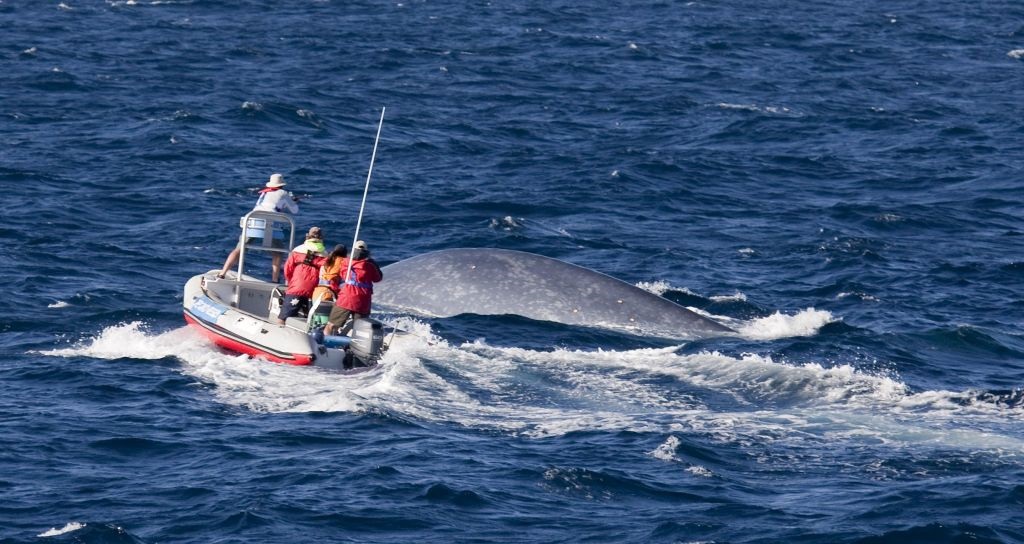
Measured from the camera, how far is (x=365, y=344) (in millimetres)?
25344

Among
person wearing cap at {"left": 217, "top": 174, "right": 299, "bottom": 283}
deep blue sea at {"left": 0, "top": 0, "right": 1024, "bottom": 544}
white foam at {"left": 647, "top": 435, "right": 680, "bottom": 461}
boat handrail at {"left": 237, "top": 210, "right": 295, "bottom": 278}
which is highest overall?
person wearing cap at {"left": 217, "top": 174, "right": 299, "bottom": 283}

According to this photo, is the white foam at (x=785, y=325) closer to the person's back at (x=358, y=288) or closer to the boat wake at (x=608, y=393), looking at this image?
the boat wake at (x=608, y=393)

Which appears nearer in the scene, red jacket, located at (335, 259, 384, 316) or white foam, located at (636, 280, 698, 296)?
red jacket, located at (335, 259, 384, 316)

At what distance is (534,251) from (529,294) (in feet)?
20.2

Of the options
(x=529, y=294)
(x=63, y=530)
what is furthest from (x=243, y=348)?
(x=63, y=530)

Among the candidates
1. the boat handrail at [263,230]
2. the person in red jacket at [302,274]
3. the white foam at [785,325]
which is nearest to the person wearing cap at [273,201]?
the boat handrail at [263,230]

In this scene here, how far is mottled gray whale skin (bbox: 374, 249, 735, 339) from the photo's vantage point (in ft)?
92.0

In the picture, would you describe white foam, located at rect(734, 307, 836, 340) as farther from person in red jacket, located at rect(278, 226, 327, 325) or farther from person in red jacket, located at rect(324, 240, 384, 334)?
person in red jacket, located at rect(278, 226, 327, 325)

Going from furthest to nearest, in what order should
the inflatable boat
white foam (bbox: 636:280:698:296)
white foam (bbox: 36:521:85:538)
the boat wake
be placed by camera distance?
1. white foam (bbox: 636:280:698:296)
2. the inflatable boat
3. the boat wake
4. white foam (bbox: 36:521:85:538)

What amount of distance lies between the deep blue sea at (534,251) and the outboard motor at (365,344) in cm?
38

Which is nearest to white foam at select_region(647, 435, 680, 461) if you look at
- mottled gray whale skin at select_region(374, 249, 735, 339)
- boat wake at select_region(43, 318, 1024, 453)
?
boat wake at select_region(43, 318, 1024, 453)

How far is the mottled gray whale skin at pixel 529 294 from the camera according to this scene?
28.0m

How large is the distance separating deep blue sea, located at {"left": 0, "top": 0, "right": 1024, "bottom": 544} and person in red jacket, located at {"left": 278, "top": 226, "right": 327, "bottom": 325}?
1.56 meters

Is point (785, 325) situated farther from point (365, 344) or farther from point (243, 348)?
point (243, 348)
